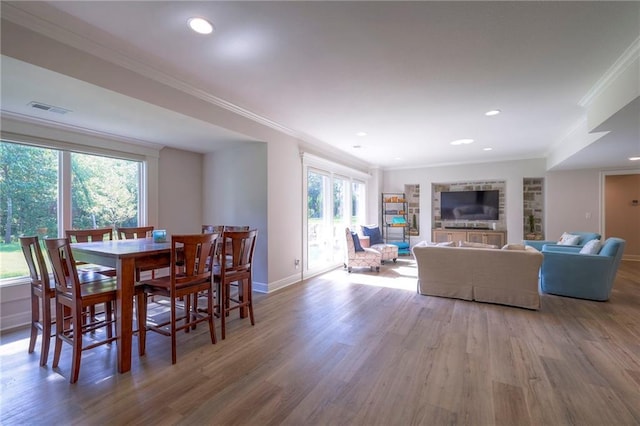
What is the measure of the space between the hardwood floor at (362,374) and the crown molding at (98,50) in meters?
2.46

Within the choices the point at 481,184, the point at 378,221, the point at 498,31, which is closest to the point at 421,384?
the point at 498,31

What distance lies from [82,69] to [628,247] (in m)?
10.3

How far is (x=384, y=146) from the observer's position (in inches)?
218

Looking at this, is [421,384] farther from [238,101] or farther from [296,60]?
[238,101]

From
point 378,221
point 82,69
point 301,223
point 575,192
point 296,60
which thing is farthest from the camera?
point 378,221

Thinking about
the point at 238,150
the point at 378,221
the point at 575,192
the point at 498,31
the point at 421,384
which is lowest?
the point at 421,384

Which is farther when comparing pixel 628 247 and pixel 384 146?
pixel 628 247

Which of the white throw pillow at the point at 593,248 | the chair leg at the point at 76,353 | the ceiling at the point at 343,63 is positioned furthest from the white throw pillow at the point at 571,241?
the chair leg at the point at 76,353

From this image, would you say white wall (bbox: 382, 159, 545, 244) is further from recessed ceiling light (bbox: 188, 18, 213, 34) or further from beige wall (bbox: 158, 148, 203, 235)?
recessed ceiling light (bbox: 188, 18, 213, 34)

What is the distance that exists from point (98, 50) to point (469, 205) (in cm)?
762

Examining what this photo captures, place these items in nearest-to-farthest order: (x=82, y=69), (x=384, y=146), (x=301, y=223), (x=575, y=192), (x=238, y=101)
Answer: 1. (x=82, y=69)
2. (x=238, y=101)
3. (x=301, y=223)
4. (x=384, y=146)
5. (x=575, y=192)

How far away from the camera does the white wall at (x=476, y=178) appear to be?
6591 millimetres

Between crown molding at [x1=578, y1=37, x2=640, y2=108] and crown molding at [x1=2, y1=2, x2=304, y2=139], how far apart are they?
369 centimetres

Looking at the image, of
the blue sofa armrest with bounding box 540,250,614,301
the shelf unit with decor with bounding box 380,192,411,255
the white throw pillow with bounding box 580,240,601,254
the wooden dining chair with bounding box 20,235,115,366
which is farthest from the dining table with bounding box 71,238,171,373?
the shelf unit with decor with bounding box 380,192,411,255
